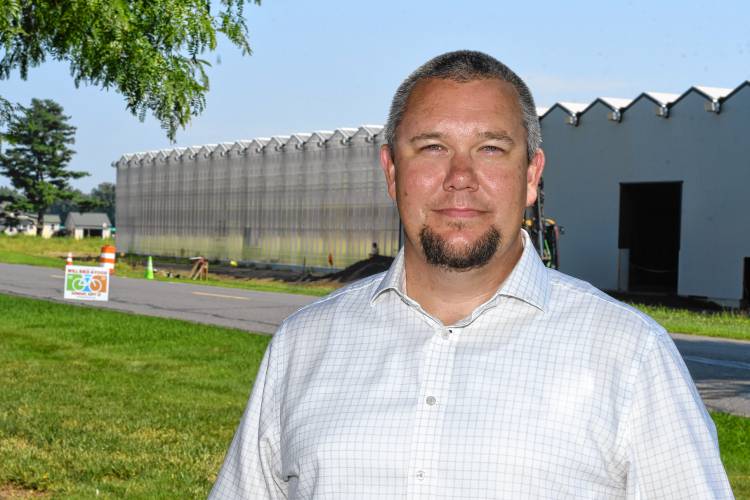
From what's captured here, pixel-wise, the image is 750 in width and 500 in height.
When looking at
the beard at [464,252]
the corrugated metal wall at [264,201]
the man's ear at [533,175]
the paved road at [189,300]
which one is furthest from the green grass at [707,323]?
the beard at [464,252]

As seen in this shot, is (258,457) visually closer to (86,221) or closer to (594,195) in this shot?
(594,195)

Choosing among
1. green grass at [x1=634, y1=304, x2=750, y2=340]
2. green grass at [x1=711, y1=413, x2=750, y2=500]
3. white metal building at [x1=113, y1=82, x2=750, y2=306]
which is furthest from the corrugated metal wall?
green grass at [x1=711, y1=413, x2=750, y2=500]

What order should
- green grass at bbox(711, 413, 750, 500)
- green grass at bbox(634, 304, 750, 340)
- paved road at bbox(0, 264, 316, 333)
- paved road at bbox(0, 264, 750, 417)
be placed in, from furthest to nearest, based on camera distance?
1. paved road at bbox(0, 264, 316, 333)
2. green grass at bbox(634, 304, 750, 340)
3. paved road at bbox(0, 264, 750, 417)
4. green grass at bbox(711, 413, 750, 500)

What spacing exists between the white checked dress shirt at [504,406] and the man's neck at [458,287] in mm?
42

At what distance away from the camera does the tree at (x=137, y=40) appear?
7.97 m

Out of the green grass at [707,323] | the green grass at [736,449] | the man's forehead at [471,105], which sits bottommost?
the green grass at [736,449]

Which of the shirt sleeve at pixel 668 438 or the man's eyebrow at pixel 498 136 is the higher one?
the man's eyebrow at pixel 498 136

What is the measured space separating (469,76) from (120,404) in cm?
817

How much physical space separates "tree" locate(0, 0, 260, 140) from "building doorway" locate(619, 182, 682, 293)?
27.5 m

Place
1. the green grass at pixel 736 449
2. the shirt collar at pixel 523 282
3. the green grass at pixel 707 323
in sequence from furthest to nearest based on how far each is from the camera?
the green grass at pixel 707 323 → the green grass at pixel 736 449 → the shirt collar at pixel 523 282

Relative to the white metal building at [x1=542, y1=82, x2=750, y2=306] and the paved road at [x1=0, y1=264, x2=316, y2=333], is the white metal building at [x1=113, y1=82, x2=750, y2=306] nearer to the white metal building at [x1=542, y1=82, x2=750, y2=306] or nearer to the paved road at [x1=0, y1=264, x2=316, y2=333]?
the white metal building at [x1=542, y1=82, x2=750, y2=306]

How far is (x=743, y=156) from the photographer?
31031mm

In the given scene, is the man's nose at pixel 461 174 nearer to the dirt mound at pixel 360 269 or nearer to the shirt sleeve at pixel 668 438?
the shirt sleeve at pixel 668 438

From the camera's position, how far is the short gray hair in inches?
95.7
